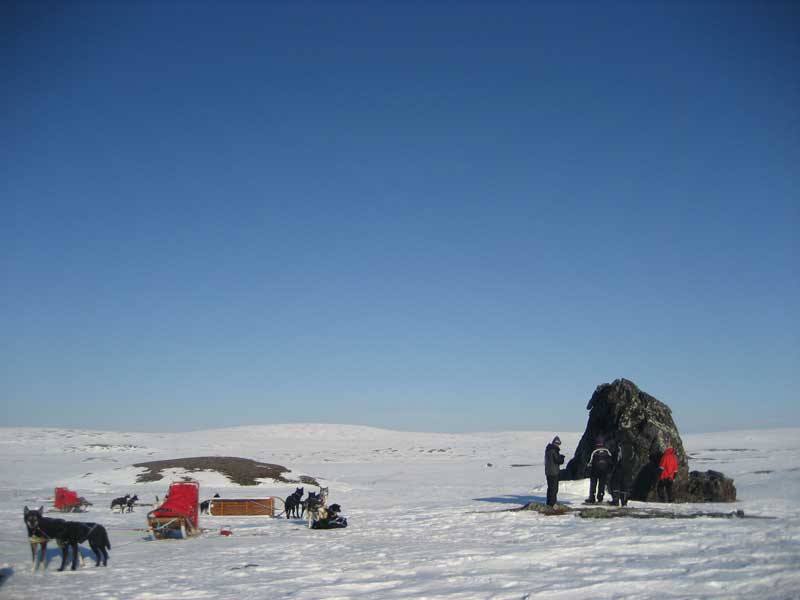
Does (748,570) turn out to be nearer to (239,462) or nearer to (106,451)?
(239,462)

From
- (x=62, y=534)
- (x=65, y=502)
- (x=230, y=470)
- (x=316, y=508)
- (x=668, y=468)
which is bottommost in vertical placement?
(x=230, y=470)

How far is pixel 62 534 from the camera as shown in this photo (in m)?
10.1

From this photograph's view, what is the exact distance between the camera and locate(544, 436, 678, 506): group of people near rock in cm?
1568

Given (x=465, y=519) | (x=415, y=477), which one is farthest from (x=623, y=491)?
(x=415, y=477)

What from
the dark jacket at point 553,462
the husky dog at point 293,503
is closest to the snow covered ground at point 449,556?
the husky dog at point 293,503

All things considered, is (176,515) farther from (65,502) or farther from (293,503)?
(65,502)

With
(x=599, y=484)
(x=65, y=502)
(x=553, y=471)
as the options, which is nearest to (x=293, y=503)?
(x=65, y=502)

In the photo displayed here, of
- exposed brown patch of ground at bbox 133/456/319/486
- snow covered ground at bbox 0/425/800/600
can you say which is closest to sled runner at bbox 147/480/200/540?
snow covered ground at bbox 0/425/800/600

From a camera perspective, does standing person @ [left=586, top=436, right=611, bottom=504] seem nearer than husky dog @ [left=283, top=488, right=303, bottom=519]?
Yes

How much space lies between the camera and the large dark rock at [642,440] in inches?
672

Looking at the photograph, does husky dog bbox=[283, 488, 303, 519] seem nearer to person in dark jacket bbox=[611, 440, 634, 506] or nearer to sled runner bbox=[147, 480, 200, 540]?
sled runner bbox=[147, 480, 200, 540]

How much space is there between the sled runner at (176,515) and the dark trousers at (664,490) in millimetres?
12218

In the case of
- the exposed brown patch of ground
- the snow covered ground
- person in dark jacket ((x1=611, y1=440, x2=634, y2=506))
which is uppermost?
person in dark jacket ((x1=611, y1=440, x2=634, y2=506))

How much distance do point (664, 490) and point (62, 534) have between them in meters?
14.8
